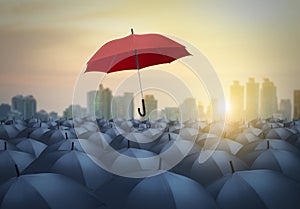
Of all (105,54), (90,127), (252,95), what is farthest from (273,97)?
(105,54)

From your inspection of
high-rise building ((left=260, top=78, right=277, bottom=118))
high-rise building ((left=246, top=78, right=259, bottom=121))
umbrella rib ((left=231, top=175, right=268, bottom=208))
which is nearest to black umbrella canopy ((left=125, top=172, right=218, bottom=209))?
umbrella rib ((left=231, top=175, right=268, bottom=208))

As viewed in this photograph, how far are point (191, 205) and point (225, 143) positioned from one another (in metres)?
6.63

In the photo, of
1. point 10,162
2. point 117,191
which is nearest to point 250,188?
point 117,191

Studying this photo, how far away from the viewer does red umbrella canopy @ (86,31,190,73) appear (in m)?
11.1

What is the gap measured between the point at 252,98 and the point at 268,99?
126 inches

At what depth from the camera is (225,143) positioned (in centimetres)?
1192

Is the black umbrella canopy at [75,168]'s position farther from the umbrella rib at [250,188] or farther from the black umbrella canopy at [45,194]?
the umbrella rib at [250,188]

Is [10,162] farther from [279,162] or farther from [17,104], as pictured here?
[17,104]

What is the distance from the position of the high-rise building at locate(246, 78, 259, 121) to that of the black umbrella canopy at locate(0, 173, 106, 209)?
76955 mm

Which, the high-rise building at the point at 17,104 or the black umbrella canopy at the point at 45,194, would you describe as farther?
the high-rise building at the point at 17,104

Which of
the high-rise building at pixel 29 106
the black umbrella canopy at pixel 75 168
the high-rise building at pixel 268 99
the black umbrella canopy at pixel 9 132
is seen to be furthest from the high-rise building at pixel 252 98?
the black umbrella canopy at pixel 75 168

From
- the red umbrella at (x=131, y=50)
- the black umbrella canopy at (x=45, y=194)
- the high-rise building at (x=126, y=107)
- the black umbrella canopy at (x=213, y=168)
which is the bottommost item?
the black umbrella canopy at (x=213, y=168)

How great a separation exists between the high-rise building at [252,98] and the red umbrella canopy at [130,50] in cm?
7057

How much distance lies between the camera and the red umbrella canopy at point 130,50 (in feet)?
36.4
